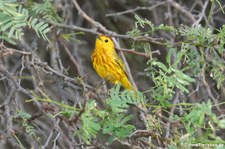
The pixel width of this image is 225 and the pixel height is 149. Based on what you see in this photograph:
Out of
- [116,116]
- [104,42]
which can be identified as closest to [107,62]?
[104,42]

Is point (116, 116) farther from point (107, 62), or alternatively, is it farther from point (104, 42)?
point (107, 62)

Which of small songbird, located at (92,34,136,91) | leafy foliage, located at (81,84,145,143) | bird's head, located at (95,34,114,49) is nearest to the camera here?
leafy foliage, located at (81,84,145,143)

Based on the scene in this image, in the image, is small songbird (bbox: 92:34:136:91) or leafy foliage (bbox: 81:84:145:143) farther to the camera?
small songbird (bbox: 92:34:136:91)

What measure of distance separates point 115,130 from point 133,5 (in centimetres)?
356

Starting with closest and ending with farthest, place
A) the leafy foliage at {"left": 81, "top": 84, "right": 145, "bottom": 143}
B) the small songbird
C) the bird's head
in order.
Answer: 1. the leafy foliage at {"left": 81, "top": 84, "right": 145, "bottom": 143}
2. the bird's head
3. the small songbird

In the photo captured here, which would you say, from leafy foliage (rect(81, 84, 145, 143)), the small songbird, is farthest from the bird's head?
leafy foliage (rect(81, 84, 145, 143))

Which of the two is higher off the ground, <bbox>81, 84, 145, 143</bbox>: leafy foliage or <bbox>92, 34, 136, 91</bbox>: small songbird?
<bbox>81, 84, 145, 143</bbox>: leafy foliage

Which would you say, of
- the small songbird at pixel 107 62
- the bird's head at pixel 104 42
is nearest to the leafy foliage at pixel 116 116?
the bird's head at pixel 104 42

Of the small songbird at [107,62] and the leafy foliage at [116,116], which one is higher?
the leafy foliage at [116,116]

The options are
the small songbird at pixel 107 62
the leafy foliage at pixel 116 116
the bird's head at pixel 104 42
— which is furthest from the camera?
the small songbird at pixel 107 62

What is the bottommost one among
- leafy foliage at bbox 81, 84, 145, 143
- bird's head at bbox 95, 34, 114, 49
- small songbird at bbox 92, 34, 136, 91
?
small songbird at bbox 92, 34, 136, 91

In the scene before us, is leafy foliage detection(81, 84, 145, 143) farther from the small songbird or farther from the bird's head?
the small songbird

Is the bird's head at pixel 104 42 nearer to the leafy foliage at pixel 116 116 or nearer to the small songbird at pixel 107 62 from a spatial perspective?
the small songbird at pixel 107 62

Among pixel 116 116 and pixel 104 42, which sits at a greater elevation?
pixel 116 116
